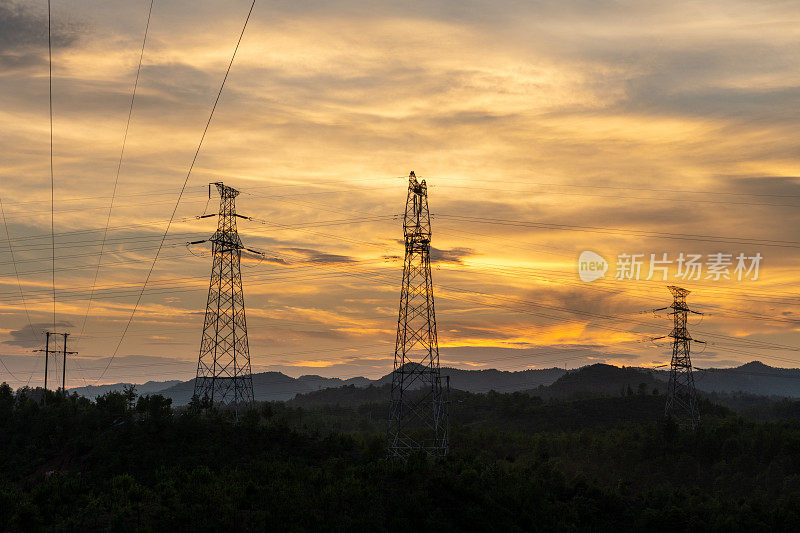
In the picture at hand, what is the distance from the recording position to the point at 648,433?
5285 inches

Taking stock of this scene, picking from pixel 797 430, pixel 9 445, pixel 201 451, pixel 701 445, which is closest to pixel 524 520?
pixel 201 451

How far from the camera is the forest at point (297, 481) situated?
54.4 m

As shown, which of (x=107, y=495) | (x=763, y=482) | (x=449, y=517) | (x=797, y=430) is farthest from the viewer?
(x=797, y=430)

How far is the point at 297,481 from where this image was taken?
64750mm

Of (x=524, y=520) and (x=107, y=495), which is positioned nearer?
(x=107, y=495)

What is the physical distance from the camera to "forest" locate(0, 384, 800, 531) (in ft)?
178

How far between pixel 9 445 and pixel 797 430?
12808cm

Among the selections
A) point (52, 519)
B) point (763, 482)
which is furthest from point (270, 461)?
point (763, 482)

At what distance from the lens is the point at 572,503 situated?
7206 centimetres

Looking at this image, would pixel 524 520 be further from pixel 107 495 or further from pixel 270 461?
pixel 107 495

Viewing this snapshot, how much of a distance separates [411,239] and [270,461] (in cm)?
2860

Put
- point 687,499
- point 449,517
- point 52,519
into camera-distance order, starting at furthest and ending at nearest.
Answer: point 687,499 → point 449,517 → point 52,519

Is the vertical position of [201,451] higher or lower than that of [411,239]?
lower

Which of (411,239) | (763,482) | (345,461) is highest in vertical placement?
(411,239)
